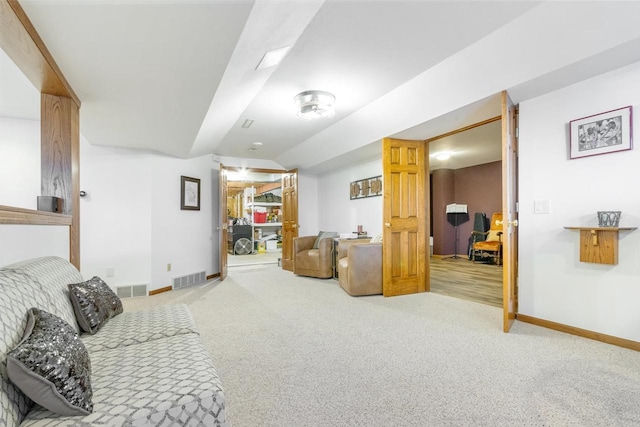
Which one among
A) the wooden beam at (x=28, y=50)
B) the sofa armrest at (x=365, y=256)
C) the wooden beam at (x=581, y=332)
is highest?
the wooden beam at (x=28, y=50)

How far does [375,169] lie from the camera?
16.4 feet

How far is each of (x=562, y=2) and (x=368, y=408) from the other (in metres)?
2.72

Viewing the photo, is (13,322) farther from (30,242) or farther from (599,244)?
(599,244)

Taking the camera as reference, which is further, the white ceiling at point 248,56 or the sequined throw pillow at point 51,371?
the white ceiling at point 248,56

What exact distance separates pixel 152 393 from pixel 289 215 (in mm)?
5400

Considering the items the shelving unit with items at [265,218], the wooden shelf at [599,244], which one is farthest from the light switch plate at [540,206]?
the shelving unit with items at [265,218]

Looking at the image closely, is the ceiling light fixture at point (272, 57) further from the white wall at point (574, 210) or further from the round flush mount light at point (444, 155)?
the round flush mount light at point (444, 155)

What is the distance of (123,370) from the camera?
3.90 feet

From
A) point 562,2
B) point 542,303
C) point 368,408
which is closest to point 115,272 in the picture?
point 368,408

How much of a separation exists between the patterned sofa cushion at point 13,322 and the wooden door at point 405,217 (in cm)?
326

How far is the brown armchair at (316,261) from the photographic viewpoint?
4.95m

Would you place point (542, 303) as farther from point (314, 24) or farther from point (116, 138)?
point (116, 138)

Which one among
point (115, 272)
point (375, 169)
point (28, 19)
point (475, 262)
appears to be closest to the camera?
point (28, 19)

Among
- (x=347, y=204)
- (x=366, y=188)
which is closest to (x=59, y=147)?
(x=366, y=188)
